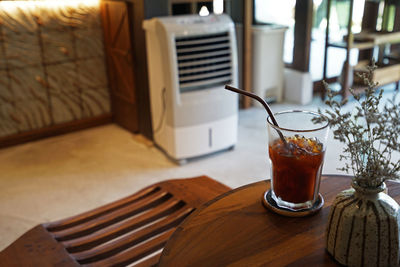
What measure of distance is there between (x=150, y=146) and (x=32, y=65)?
108 centimetres

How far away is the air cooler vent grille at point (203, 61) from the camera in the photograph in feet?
9.23

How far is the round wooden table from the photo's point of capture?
3.43 ft

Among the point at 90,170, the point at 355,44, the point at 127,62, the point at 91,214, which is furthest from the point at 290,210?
the point at 355,44

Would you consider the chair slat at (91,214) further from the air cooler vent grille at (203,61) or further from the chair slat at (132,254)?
the air cooler vent grille at (203,61)

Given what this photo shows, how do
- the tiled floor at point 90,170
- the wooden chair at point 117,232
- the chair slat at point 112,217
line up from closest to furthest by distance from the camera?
1. the wooden chair at point 117,232
2. the chair slat at point 112,217
3. the tiled floor at point 90,170

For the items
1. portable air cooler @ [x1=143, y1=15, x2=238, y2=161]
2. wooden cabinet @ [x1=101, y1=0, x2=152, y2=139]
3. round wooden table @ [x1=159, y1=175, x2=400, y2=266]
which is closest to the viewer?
round wooden table @ [x1=159, y1=175, x2=400, y2=266]

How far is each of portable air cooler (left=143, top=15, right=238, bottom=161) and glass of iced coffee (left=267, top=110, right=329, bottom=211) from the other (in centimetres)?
168

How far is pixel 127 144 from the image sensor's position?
3.38 m

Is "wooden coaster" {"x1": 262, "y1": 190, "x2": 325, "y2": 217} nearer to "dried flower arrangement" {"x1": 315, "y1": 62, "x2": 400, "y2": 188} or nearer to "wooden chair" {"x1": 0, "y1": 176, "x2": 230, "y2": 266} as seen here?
"dried flower arrangement" {"x1": 315, "y1": 62, "x2": 400, "y2": 188}

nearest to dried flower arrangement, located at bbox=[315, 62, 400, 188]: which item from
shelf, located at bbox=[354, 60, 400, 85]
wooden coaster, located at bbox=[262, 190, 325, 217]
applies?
wooden coaster, located at bbox=[262, 190, 325, 217]

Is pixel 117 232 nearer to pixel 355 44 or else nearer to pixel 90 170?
pixel 90 170

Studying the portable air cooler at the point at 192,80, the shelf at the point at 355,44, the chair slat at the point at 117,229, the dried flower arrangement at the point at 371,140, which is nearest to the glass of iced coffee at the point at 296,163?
the dried flower arrangement at the point at 371,140

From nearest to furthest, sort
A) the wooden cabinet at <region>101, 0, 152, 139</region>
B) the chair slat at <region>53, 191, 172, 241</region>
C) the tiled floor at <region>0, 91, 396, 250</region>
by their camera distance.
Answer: the chair slat at <region>53, 191, 172, 241</region> < the tiled floor at <region>0, 91, 396, 250</region> < the wooden cabinet at <region>101, 0, 152, 139</region>

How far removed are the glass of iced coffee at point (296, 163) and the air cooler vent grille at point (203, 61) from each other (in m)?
1.69
